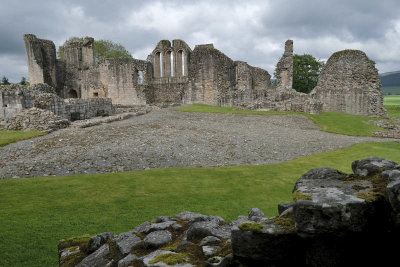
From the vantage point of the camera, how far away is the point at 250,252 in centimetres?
238

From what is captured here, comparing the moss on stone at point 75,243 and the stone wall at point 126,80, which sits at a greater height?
the stone wall at point 126,80

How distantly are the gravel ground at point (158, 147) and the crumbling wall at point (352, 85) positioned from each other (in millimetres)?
15685

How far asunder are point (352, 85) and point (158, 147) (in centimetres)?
2835

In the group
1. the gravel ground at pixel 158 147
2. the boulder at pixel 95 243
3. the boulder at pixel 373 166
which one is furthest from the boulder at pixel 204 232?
the gravel ground at pixel 158 147

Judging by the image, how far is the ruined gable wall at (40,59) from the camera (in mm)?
39781

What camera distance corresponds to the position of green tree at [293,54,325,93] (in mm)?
58906

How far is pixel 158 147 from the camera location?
13.7 metres

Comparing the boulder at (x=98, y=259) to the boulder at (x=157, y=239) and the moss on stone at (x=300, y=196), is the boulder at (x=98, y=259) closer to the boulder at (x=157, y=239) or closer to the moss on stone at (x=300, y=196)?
the boulder at (x=157, y=239)

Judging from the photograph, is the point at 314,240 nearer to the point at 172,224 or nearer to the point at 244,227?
the point at 244,227

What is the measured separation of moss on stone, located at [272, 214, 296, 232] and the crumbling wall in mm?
35019

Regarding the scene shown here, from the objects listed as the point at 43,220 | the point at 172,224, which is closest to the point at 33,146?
the point at 43,220

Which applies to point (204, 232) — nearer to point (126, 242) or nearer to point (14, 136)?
point (126, 242)

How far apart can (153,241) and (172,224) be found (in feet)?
2.03

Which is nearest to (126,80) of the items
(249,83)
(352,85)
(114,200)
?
(249,83)
